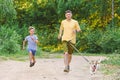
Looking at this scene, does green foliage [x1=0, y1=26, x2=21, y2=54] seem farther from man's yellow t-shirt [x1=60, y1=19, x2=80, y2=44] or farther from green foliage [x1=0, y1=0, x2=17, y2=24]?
man's yellow t-shirt [x1=60, y1=19, x2=80, y2=44]

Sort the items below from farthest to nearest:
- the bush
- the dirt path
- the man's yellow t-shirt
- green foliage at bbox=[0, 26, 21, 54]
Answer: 1. the bush
2. green foliage at bbox=[0, 26, 21, 54]
3. the man's yellow t-shirt
4. the dirt path

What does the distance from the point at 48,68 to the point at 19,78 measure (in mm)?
3024

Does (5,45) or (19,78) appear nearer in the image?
(19,78)

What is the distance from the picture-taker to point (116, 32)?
27.7 meters

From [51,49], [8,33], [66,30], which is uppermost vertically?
[66,30]

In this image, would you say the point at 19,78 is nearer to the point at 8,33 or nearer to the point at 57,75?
the point at 57,75

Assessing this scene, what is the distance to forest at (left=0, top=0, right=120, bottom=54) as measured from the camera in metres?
27.7

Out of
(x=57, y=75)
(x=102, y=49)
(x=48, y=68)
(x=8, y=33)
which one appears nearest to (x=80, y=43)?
(x=102, y=49)

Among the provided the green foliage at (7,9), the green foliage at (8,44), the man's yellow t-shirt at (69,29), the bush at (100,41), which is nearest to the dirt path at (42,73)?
the man's yellow t-shirt at (69,29)

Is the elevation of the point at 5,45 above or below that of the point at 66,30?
below

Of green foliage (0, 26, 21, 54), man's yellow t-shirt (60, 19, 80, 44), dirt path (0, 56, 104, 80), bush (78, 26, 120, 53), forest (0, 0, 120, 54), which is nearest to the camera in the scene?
dirt path (0, 56, 104, 80)

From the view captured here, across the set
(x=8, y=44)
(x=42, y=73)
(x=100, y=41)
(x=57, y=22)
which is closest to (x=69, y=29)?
(x=42, y=73)

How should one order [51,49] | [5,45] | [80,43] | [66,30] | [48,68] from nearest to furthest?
[66,30] → [48,68] → [5,45] → [80,43] → [51,49]

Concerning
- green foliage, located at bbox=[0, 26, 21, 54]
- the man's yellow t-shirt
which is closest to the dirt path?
the man's yellow t-shirt
